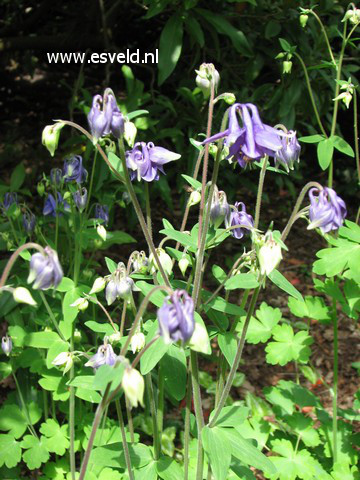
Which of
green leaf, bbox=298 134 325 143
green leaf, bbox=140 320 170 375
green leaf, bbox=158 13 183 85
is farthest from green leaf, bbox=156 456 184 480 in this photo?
green leaf, bbox=158 13 183 85

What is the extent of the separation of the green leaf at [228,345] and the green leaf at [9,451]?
124 centimetres

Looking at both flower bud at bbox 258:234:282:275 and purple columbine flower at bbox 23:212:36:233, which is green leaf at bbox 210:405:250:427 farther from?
purple columbine flower at bbox 23:212:36:233

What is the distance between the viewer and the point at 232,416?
82.2 inches

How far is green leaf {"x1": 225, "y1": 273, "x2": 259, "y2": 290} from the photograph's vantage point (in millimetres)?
1890

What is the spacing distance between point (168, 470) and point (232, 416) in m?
0.30

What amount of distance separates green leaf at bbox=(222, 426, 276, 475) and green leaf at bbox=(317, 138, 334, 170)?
130 centimetres

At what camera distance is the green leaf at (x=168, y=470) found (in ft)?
6.88

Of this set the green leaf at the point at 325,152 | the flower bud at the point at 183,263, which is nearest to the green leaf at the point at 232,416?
the flower bud at the point at 183,263

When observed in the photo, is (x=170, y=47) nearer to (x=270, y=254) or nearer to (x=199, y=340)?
(x=270, y=254)

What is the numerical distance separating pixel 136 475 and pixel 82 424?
821mm

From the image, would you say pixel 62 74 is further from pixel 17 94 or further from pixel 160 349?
pixel 160 349

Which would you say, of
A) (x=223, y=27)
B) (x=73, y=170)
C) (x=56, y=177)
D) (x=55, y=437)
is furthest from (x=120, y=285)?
(x=223, y=27)

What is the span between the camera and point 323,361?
4.27 meters

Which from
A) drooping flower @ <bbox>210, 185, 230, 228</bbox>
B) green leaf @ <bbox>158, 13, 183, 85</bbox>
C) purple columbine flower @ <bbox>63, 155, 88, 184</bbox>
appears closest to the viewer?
drooping flower @ <bbox>210, 185, 230, 228</bbox>
